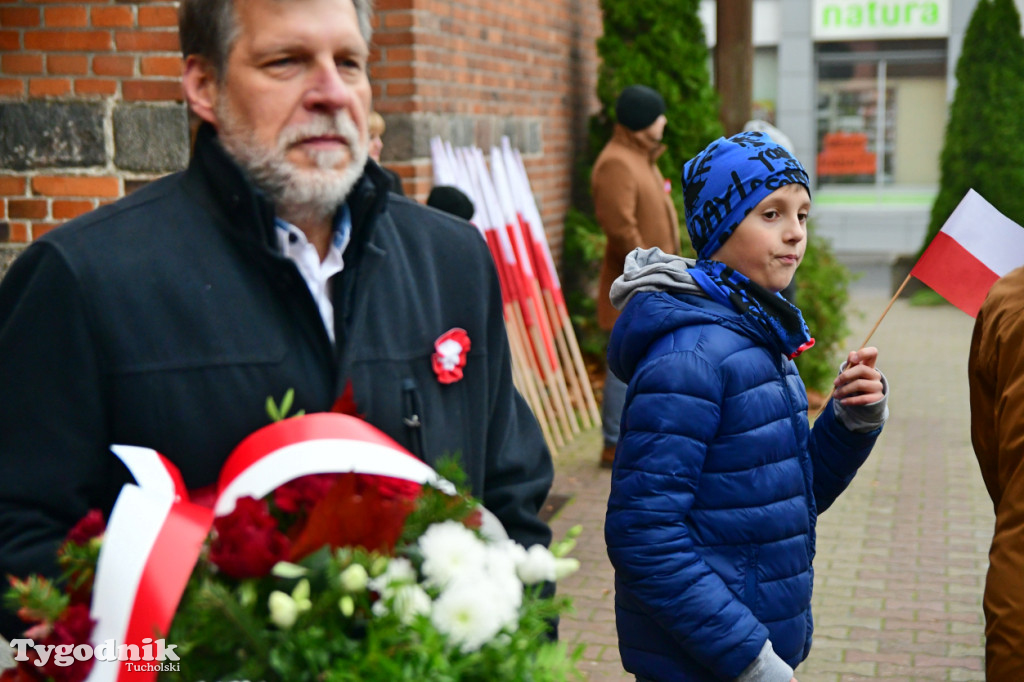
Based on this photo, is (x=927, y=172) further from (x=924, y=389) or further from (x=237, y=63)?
(x=237, y=63)

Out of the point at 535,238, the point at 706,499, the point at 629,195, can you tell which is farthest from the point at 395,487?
the point at 535,238

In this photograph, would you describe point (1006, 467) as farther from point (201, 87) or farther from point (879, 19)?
point (879, 19)

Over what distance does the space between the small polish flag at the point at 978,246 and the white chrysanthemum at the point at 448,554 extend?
2.36m

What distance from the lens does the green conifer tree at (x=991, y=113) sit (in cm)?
1630

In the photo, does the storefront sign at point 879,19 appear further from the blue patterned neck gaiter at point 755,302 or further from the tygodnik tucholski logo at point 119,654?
the tygodnik tucholski logo at point 119,654

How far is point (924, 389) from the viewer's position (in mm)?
10742

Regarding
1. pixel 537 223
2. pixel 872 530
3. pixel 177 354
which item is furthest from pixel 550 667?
pixel 537 223

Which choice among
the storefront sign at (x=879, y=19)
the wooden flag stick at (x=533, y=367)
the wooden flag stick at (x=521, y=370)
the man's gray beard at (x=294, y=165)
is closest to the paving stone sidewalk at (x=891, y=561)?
the wooden flag stick at (x=533, y=367)

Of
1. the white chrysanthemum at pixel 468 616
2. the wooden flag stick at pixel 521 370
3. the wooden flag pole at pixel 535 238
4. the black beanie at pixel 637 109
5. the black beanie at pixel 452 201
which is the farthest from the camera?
the wooden flag pole at pixel 535 238

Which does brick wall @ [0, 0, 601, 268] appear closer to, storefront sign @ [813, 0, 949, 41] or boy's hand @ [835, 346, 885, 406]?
boy's hand @ [835, 346, 885, 406]

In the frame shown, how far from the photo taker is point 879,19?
23797mm

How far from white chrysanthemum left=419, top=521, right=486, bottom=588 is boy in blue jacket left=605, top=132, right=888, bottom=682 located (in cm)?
111

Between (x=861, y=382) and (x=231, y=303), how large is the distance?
157 cm

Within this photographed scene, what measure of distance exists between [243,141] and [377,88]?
5.22 metres
